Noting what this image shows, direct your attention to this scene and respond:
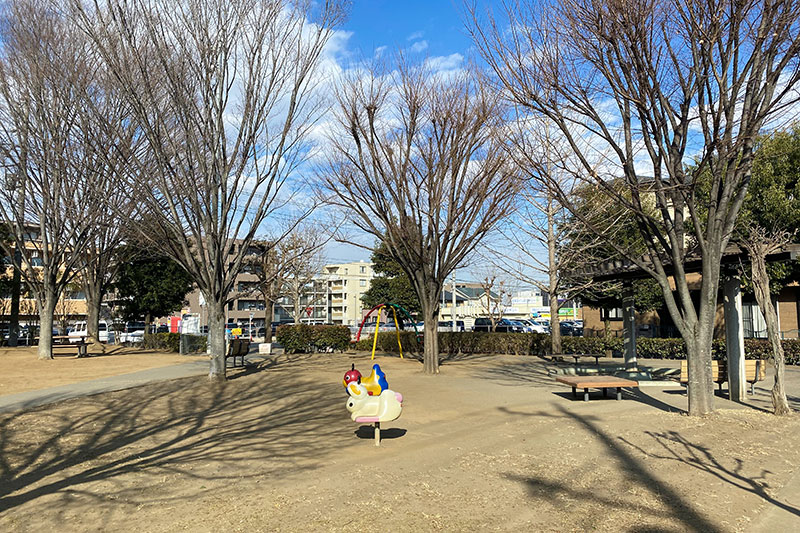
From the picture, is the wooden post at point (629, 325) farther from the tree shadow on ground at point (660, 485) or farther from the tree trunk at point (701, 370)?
the tree shadow on ground at point (660, 485)

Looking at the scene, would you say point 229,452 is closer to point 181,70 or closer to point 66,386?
point 66,386

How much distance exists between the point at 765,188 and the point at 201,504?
2565cm

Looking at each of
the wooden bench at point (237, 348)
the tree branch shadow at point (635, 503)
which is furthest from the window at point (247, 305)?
the tree branch shadow at point (635, 503)

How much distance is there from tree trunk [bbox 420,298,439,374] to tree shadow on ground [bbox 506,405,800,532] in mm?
9346

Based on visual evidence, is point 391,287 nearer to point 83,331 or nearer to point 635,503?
point 83,331

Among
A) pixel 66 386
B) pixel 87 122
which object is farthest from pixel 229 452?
pixel 87 122

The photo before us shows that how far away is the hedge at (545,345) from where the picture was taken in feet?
65.2

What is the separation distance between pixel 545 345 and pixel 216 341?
45.4 ft

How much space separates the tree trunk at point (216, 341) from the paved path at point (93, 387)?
64.0 inches

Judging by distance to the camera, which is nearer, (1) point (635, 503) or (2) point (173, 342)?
(1) point (635, 503)

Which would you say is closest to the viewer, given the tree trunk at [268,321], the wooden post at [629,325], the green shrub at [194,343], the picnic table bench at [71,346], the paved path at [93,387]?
the paved path at [93,387]

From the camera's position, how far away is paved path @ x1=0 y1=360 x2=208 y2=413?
36.3 feet

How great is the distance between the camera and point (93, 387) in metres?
13.3

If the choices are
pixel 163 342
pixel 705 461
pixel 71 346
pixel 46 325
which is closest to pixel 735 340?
pixel 705 461
